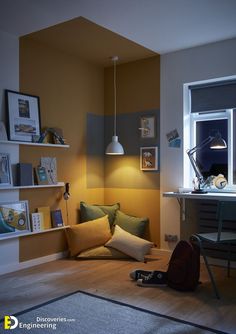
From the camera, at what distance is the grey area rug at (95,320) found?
2275 millimetres

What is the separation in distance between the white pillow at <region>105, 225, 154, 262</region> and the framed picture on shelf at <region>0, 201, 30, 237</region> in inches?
41.0

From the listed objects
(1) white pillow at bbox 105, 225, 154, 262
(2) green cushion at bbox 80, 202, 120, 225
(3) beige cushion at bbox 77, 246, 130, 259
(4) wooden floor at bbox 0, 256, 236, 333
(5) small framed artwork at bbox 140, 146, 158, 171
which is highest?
(5) small framed artwork at bbox 140, 146, 158, 171

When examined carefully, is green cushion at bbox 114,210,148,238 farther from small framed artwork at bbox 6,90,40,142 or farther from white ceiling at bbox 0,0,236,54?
white ceiling at bbox 0,0,236,54

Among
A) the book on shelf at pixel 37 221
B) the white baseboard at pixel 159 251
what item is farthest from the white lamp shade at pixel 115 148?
the white baseboard at pixel 159 251

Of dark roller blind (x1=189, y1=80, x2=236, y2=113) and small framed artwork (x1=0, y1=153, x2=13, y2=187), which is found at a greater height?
dark roller blind (x1=189, y1=80, x2=236, y2=113)

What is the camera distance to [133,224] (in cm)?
436

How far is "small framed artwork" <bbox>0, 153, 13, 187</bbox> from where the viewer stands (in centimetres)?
351

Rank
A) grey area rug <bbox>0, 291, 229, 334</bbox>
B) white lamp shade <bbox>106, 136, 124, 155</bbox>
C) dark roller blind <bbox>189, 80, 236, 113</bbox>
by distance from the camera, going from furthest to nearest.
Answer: white lamp shade <bbox>106, 136, 124, 155</bbox> < dark roller blind <bbox>189, 80, 236, 113</bbox> < grey area rug <bbox>0, 291, 229, 334</bbox>

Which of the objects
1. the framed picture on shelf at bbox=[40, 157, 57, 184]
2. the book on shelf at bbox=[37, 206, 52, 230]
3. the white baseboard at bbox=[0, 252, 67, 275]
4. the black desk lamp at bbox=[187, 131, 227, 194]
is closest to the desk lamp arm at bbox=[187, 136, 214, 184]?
the black desk lamp at bbox=[187, 131, 227, 194]

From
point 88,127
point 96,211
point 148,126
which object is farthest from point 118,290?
point 88,127

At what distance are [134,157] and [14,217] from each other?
1.80 meters

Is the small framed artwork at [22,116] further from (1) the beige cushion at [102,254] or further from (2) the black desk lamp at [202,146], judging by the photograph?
(2) the black desk lamp at [202,146]

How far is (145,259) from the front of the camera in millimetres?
4059

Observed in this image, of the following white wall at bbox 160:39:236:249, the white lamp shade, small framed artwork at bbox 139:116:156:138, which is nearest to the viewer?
white wall at bbox 160:39:236:249
